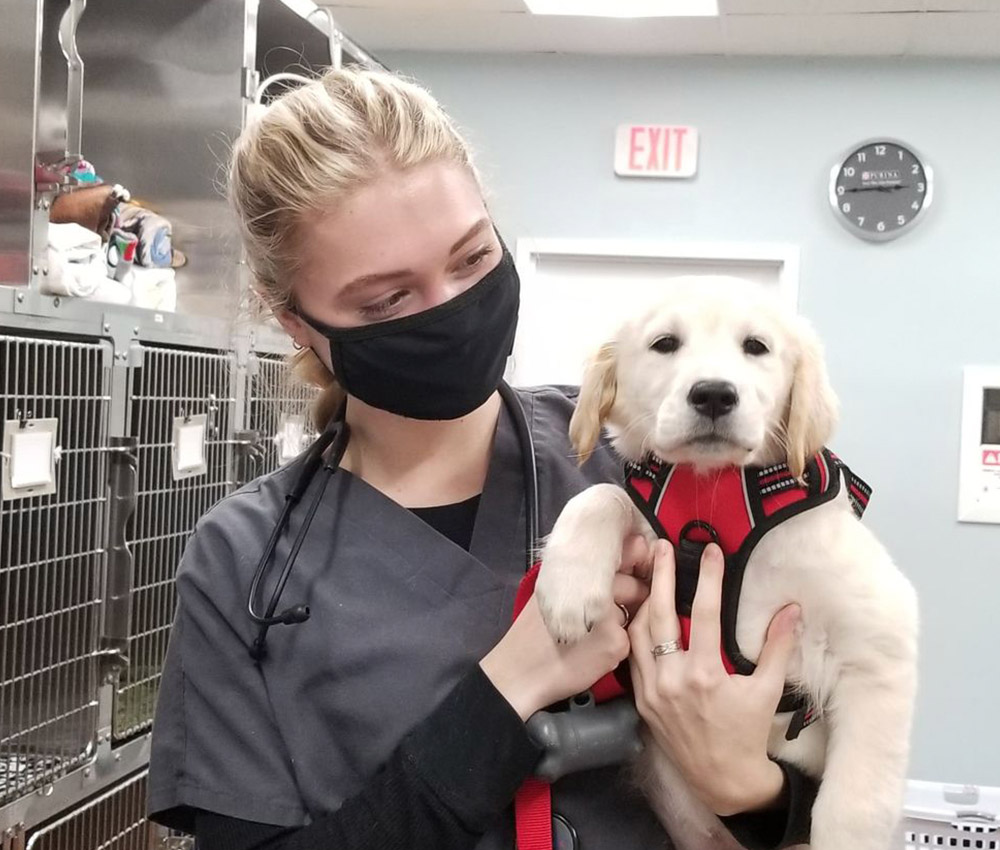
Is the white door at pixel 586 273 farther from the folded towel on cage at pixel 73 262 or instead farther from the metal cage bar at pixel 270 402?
the folded towel on cage at pixel 73 262

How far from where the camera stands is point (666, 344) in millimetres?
1240

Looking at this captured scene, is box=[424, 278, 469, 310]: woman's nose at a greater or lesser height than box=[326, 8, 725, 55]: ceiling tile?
lesser

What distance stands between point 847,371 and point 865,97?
0.96 meters

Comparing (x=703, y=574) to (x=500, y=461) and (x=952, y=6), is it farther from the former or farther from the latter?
(x=952, y=6)

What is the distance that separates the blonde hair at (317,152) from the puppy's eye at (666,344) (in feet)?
0.93

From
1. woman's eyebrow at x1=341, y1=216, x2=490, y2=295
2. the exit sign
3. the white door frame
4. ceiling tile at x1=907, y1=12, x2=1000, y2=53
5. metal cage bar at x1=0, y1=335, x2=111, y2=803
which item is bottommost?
metal cage bar at x1=0, y1=335, x2=111, y2=803

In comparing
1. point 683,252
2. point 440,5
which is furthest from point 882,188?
point 440,5

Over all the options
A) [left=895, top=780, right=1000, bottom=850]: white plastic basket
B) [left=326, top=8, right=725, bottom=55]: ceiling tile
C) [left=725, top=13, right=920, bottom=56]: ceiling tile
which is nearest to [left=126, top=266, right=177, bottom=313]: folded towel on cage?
[left=895, top=780, right=1000, bottom=850]: white plastic basket

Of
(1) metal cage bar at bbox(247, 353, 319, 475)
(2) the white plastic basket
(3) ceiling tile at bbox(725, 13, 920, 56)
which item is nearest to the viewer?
(2) the white plastic basket

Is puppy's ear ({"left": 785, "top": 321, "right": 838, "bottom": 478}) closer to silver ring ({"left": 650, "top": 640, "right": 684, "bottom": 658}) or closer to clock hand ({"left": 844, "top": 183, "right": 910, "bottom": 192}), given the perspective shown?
silver ring ({"left": 650, "top": 640, "right": 684, "bottom": 658})

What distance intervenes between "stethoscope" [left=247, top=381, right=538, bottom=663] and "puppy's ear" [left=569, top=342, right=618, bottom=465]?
0.19 feet

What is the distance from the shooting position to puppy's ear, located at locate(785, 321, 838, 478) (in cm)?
113

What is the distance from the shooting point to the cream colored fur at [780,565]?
105cm

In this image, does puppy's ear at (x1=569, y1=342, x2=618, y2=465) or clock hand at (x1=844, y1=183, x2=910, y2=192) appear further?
clock hand at (x1=844, y1=183, x2=910, y2=192)
